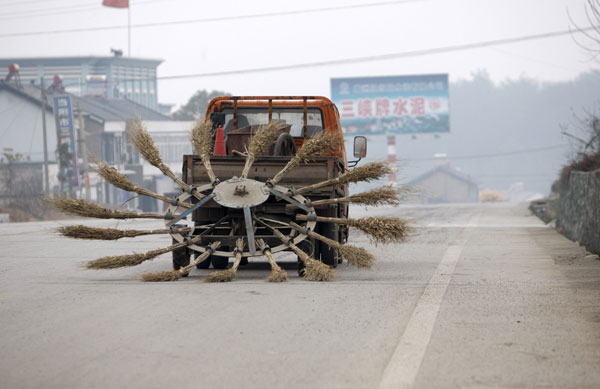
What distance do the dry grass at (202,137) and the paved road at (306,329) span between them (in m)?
1.76

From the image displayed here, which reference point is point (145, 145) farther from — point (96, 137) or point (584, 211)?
point (96, 137)

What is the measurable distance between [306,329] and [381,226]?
4447 mm

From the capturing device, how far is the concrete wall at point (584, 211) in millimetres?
15719

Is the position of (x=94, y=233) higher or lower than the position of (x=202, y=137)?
lower

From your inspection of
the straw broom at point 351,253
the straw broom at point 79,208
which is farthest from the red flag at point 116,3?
the straw broom at point 351,253

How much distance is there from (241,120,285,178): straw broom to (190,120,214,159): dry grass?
0.60 metres

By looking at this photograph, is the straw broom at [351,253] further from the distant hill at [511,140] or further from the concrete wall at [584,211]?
the distant hill at [511,140]

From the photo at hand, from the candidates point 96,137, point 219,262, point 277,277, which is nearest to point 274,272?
point 277,277

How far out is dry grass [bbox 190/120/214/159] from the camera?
39.1 ft

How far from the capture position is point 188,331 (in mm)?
7066

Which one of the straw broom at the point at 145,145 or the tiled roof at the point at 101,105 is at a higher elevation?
the tiled roof at the point at 101,105

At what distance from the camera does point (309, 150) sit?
11469 mm

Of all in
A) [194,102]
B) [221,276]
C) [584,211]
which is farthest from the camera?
[194,102]

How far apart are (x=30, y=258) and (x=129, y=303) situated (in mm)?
6581
